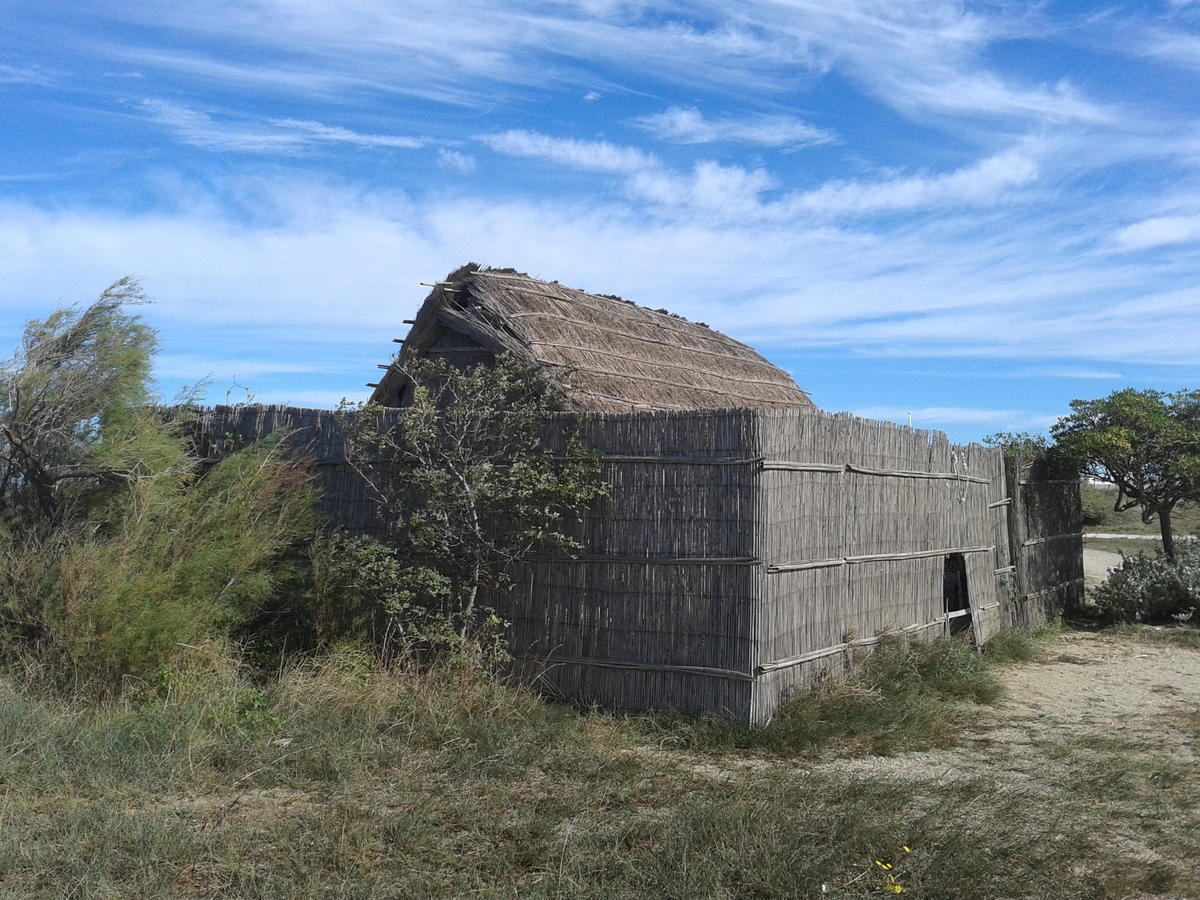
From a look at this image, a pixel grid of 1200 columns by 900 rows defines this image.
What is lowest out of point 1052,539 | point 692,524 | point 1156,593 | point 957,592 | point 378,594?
point 1156,593

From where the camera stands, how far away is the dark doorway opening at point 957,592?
1118 cm

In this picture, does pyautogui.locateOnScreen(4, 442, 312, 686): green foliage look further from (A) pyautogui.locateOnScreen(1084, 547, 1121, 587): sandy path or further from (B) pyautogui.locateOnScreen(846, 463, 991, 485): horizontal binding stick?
(A) pyautogui.locateOnScreen(1084, 547, 1121, 587): sandy path

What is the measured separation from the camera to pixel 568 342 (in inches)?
400

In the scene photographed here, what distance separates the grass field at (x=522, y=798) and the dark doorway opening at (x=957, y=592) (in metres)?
3.36

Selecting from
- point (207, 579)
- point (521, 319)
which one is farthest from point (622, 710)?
point (521, 319)

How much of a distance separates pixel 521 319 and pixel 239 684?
431 centimetres

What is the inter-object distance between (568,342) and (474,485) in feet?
8.87

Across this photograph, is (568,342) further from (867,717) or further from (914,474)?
(867,717)

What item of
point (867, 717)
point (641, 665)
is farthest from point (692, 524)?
point (867, 717)

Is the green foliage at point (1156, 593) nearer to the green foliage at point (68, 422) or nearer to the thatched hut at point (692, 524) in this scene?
the thatched hut at point (692, 524)

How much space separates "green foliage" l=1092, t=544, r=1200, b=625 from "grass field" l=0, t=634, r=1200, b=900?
681 cm

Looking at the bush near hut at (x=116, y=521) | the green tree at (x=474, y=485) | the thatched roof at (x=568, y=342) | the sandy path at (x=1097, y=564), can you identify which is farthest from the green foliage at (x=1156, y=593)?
the bush near hut at (x=116, y=521)

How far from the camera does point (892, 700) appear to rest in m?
7.74

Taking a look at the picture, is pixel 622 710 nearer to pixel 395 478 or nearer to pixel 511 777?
pixel 511 777
